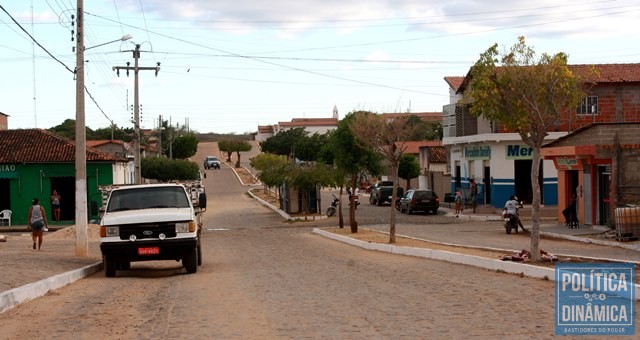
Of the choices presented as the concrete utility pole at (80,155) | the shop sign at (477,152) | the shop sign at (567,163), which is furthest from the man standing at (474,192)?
the concrete utility pole at (80,155)

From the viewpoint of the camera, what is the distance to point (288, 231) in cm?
3994

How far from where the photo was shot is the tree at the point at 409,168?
222 feet

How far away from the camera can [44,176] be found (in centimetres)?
4688

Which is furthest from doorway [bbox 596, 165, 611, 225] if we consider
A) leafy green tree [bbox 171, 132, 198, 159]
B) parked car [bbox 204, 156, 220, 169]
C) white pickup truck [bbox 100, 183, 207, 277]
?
leafy green tree [bbox 171, 132, 198, 159]

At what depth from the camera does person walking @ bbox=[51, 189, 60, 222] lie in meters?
45.9

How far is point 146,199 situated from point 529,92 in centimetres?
887

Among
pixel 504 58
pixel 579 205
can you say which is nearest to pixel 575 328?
pixel 504 58

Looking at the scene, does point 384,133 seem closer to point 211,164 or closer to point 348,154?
point 348,154

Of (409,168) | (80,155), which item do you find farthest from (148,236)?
(409,168)

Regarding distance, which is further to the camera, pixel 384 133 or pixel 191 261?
pixel 384 133

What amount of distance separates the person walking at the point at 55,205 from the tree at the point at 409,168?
29193 mm

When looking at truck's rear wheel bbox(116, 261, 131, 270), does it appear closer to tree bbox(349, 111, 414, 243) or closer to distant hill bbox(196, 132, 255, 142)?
tree bbox(349, 111, 414, 243)

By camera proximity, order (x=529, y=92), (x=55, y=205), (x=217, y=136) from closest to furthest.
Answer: (x=529, y=92), (x=55, y=205), (x=217, y=136)

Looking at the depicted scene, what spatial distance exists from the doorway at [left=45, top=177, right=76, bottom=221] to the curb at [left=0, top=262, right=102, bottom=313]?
2914 centimetres
